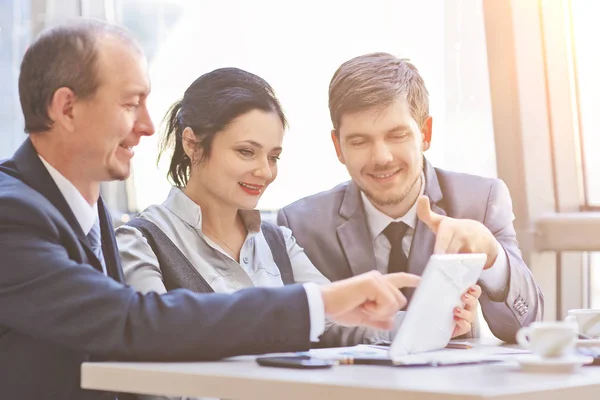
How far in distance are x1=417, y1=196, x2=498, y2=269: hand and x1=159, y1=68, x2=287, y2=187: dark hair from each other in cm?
64

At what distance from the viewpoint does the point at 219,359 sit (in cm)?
177

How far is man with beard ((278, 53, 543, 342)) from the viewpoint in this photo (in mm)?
2721

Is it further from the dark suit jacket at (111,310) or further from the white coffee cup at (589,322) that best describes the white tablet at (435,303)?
the white coffee cup at (589,322)

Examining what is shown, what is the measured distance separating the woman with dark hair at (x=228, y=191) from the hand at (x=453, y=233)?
17.0 inches

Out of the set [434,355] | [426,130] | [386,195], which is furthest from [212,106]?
[434,355]

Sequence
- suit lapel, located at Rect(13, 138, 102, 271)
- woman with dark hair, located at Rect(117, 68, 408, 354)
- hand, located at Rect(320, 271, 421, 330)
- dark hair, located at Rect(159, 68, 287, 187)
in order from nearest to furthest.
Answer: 1. hand, located at Rect(320, 271, 421, 330)
2. suit lapel, located at Rect(13, 138, 102, 271)
3. woman with dark hair, located at Rect(117, 68, 408, 354)
4. dark hair, located at Rect(159, 68, 287, 187)

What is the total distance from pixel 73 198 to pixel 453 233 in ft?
3.06

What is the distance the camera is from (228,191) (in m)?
2.54

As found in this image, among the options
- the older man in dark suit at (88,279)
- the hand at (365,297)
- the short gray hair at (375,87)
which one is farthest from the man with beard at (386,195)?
the hand at (365,297)

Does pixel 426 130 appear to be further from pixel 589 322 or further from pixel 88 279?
pixel 88 279

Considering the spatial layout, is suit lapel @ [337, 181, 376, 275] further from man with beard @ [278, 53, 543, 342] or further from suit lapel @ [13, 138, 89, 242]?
suit lapel @ [13, 138, 89, 242]

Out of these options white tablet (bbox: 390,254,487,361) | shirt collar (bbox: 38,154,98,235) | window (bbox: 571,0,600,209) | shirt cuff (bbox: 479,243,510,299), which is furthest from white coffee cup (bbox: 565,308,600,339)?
window (bbox: 571,0,600,209)

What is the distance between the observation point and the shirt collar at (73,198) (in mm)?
1976

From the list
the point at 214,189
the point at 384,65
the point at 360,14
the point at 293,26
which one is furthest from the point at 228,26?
the point at 214,189
